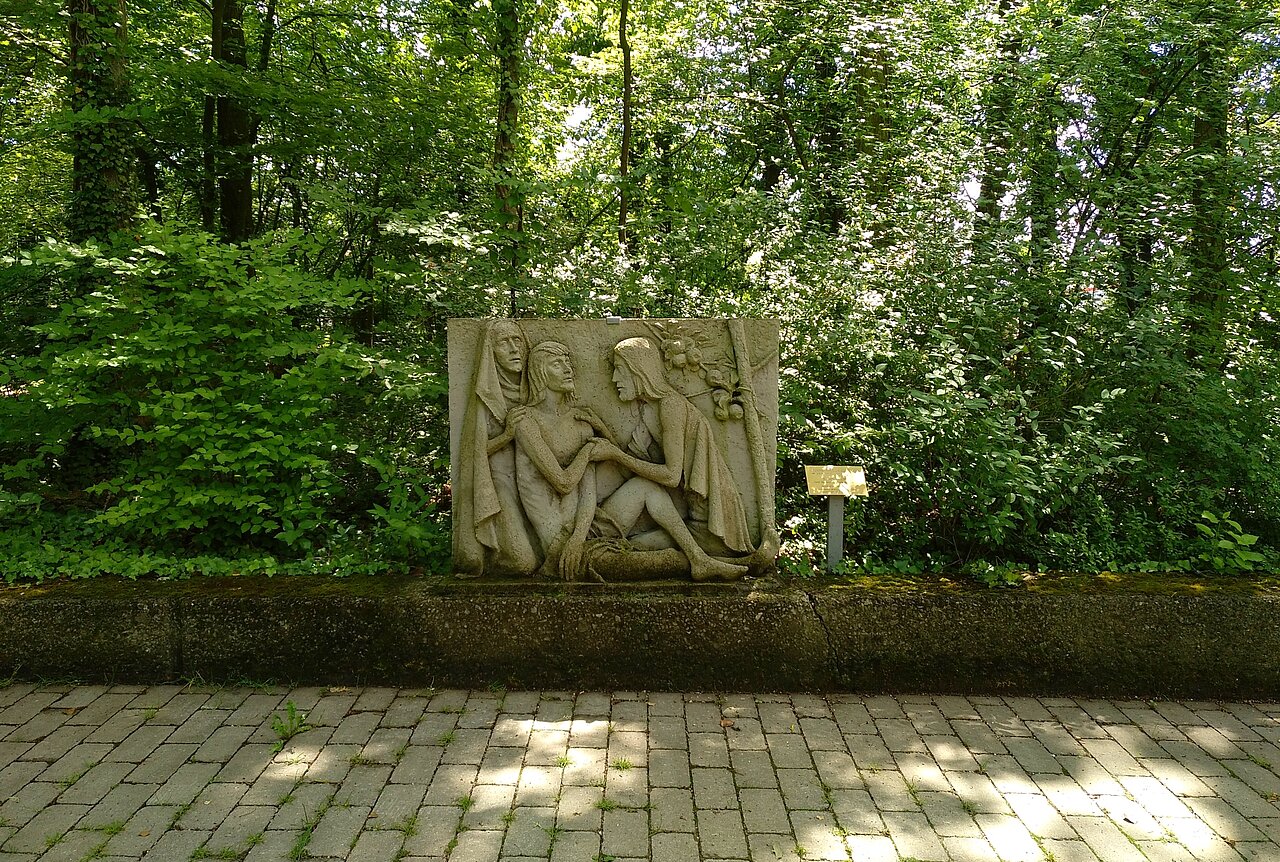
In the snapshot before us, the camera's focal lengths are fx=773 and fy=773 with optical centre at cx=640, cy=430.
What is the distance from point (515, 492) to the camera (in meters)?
4.30

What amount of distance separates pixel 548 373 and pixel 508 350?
26 centimetres

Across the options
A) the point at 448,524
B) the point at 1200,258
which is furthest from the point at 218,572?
the point at 1200,258

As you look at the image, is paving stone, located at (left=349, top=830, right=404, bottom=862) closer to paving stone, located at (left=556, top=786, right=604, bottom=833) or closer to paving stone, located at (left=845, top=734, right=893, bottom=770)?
paving stone, located at (left=556, top=786, right=604, bottom=833)

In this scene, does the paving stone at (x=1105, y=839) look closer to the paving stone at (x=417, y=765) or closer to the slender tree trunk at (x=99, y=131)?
the paving stone at (x=417, y=765)

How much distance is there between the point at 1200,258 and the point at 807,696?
4.44 meters

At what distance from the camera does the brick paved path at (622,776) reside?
2.76 m

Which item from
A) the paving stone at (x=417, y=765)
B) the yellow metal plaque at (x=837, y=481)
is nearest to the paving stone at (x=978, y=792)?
the yellow metal plaque at (x=837, y=481)

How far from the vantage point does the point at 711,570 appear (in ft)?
13.8

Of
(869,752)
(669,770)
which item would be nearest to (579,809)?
(669,770)

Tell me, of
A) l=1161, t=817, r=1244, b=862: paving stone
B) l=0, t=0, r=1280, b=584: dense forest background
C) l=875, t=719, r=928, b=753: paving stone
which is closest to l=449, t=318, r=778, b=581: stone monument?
l=0, t=0, r=1280, b=584: dense forest background

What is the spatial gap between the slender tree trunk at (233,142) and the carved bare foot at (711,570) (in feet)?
20.2

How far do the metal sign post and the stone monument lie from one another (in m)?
0.28

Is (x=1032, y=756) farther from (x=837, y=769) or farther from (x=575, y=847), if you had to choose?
(x=575, y=847)

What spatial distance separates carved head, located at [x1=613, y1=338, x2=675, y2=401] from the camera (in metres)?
4.29
